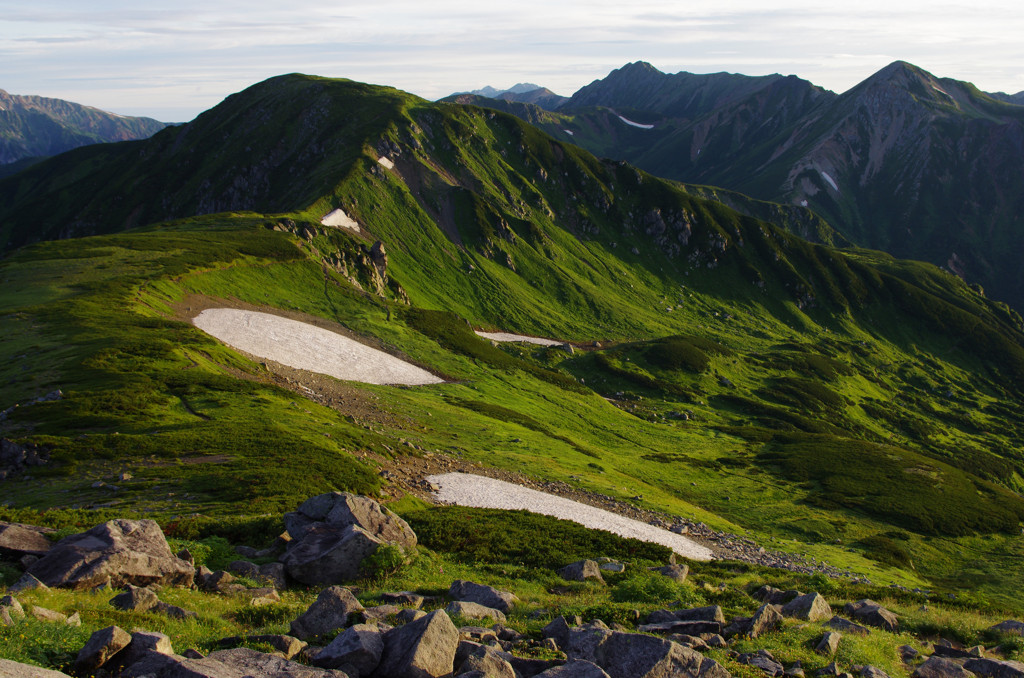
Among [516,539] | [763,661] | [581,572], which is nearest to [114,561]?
[581,572]

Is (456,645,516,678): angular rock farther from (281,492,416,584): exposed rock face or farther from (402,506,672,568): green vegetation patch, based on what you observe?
(402,506,672,568): green vegetation patch

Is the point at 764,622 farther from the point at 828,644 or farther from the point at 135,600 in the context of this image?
the point at 135,600

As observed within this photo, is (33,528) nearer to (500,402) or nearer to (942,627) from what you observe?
(942,627)

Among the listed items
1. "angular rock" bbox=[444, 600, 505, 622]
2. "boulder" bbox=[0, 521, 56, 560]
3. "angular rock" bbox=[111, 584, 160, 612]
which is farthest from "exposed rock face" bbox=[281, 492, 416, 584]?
"boulder" bbox=[0, 521, 56, 560]

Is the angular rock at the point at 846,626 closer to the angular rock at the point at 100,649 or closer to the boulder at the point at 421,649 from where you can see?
the boulder at the point at 421,649

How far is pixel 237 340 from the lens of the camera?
75.1m

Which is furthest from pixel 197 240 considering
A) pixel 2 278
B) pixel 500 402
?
pixel 500 402

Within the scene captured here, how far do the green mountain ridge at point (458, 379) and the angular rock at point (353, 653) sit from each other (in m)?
19.0

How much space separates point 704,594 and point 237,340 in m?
65.4

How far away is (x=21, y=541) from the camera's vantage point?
2011cm

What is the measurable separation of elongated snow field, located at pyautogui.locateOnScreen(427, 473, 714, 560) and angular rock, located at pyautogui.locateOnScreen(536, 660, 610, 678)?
1239 inches

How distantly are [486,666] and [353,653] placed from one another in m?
3.22

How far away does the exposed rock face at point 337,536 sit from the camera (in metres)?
23.5

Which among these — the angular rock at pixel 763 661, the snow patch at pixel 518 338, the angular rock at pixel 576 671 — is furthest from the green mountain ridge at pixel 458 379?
the angular rock at pixel 763 661
